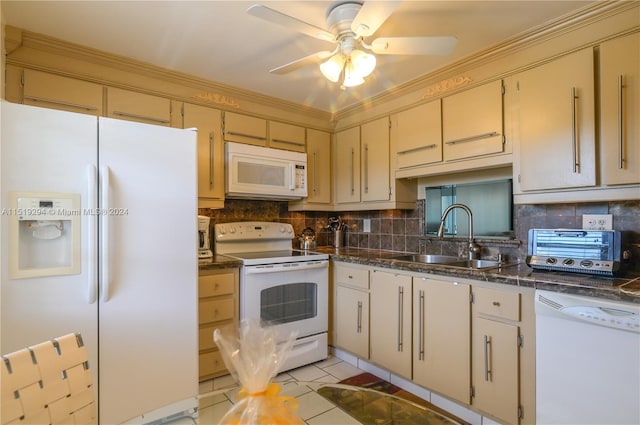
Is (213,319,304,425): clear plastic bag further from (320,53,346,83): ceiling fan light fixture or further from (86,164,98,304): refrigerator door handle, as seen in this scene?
(320,53,346,83): ceiling fan light fixture

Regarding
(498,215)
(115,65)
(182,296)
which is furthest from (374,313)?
(115,65)

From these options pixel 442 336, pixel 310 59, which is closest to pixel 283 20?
pixel 310 59

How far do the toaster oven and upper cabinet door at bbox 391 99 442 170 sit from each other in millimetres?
909

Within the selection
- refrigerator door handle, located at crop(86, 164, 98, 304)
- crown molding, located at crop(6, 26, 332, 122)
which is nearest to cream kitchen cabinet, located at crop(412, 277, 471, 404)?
refrigerator door handle, located at crop(86, 164, 98, 304)

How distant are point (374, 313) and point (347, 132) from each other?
177 cm

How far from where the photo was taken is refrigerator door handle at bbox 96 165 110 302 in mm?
1580

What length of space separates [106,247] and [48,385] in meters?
0.82

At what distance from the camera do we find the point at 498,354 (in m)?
1.72

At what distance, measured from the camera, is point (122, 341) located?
64.7 inches

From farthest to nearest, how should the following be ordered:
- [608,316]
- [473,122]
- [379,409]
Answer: [473,122] < [608,316] < [379,409]

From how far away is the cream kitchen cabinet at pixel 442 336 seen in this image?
187cm

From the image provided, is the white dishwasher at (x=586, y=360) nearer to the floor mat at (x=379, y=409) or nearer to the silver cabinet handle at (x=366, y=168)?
the floor mat at (x=379, y=409)

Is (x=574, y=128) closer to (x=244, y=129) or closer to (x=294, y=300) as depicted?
(x=294, y=300)

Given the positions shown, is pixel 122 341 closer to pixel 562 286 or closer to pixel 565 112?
pixel 562 286
